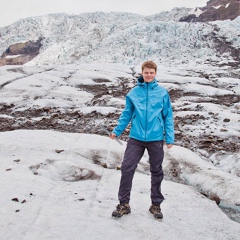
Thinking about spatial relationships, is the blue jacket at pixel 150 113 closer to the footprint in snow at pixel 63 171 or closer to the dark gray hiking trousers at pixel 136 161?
the dark gray hiking trousers at pixel 136 161

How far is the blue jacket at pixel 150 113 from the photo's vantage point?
4879 mm

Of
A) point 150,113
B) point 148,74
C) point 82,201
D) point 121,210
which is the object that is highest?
point 148,74

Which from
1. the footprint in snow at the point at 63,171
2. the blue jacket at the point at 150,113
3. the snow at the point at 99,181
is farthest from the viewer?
the footprint in snow at the point at 63,171

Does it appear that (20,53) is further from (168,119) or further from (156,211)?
(156,211)

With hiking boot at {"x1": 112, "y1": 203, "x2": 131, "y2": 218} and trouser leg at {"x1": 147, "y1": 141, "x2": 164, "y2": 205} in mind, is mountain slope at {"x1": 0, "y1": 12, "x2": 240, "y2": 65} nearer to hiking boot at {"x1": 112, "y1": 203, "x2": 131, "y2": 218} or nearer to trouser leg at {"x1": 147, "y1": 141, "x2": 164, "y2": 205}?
trouser leg at {"x1": 147, "y1": 141, "x2": 164, "y2": 205}

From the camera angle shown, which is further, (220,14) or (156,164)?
(220,14)

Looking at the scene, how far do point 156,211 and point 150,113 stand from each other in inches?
65.2

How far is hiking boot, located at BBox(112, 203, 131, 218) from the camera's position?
16.1 feet

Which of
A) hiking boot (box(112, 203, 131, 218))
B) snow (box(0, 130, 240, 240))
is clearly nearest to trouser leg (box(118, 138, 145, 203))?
hiking boot (box(112, 203, 131, 218))

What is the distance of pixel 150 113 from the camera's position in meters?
4.89

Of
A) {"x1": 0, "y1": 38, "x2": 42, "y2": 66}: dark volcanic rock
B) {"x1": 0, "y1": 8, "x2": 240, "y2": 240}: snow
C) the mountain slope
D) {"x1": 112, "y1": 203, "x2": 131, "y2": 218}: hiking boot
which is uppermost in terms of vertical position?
{"x1": 112, "y1": 203, "x2": 131, "y2": 218}: hiking boot

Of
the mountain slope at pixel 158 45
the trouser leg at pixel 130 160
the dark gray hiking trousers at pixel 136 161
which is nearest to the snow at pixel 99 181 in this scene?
the dark gray hiking trousers at pixel 136 161

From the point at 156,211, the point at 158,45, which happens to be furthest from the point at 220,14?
the point at 156,211

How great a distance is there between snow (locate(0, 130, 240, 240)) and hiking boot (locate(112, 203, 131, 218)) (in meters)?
0.08
